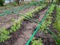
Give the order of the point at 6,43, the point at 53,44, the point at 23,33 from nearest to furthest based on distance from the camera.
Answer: the point at 6,43 < the point at 53,44 < the point at 23,33

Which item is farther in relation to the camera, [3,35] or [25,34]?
[25,34]

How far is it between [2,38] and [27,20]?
3152 millimetres

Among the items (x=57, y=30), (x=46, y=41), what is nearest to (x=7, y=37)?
(x=46, y=41)

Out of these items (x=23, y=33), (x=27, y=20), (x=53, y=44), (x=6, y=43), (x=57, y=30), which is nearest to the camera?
(x=6, y=43)

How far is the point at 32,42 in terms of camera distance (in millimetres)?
5344

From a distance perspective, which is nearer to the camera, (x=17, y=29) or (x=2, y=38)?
(x=2, y=38)

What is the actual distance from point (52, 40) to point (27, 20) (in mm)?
2778

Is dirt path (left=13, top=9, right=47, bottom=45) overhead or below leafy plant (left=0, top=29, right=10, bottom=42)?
below

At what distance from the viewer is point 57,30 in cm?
705

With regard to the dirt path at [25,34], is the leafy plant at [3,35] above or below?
above

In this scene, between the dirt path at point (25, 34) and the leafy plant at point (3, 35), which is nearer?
the leafy plant at point (3, 35)

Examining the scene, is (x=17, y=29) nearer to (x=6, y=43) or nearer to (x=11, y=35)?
(x=11, y=35)

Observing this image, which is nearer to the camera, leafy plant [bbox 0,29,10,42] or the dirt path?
leafy plant [bbox 0,29,10,42]

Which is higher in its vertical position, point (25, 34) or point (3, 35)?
point (3, 35)
